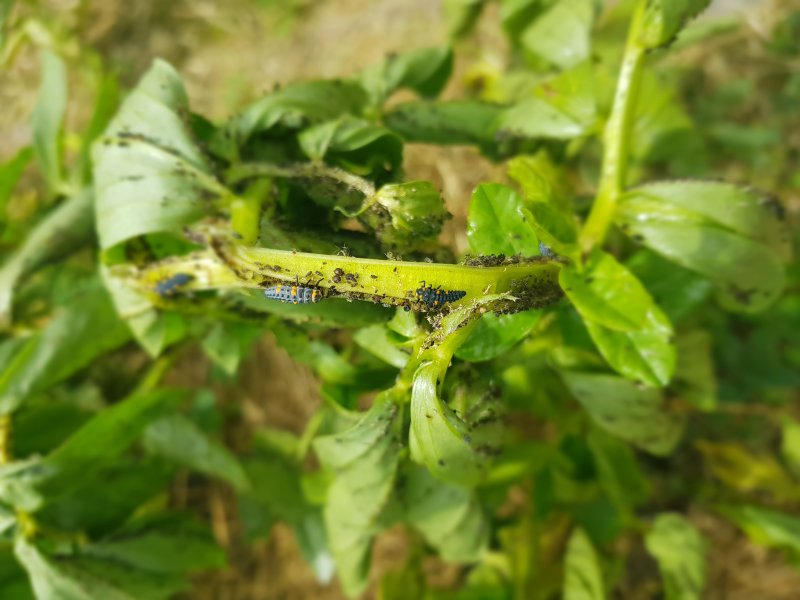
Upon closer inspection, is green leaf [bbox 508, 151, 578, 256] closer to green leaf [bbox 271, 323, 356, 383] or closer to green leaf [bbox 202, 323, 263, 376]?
green leaf [bbox 271, 323, 356, 383]

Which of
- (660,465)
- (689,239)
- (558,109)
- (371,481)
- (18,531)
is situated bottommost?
(660,465)

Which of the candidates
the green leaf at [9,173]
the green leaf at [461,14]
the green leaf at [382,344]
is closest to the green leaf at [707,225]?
the green leaf at [382,344]

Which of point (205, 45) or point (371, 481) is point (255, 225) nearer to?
point (371, 481)

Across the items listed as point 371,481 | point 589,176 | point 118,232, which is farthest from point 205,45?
point 371,481

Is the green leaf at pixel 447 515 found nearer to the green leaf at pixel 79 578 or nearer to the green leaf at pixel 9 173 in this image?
the green leaf at pixel 79 578

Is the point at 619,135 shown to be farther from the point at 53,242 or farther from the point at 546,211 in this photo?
the point at 53,242

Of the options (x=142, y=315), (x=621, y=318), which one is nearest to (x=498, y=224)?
(x=621, y=318)

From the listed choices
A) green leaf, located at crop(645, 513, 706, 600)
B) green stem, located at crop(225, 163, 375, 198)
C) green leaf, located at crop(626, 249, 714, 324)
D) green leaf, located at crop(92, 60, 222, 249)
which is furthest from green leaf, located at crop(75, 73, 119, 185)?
green leaf, located at crop(645, 513, 706, 600)

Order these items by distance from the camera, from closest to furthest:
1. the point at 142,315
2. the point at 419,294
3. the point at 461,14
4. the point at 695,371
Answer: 1. the point at 419,294
2. the point at 142,315
3. the point at 695,371
4. the point at 461,14
